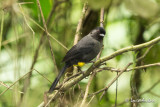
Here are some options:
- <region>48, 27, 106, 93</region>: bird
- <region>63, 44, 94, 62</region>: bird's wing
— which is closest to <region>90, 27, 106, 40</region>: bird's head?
<region>48, 27, 106, 93</region>: bird

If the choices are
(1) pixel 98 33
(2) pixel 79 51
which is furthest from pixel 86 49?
(1) pixel 98 33

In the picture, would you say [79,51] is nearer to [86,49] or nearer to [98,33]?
[86,49]

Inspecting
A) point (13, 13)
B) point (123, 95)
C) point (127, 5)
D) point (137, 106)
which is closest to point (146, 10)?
point (127, 5)

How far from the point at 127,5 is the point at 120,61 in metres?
2.22

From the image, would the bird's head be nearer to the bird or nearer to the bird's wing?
the bird

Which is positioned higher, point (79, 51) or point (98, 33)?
point (98, 33)

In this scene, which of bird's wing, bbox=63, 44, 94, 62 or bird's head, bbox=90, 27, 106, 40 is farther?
bird's wing, bbox=63, 44, 94, 62

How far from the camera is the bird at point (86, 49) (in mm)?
2791

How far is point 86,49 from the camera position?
9.66 ft

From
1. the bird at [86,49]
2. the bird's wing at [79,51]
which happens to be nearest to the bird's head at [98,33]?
the bird at [86,49]

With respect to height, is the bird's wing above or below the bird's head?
below

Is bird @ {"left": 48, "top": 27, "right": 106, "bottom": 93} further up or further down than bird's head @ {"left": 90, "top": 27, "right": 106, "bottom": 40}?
further down

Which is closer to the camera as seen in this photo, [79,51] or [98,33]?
[98,33]

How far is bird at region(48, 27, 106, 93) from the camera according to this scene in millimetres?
2791
